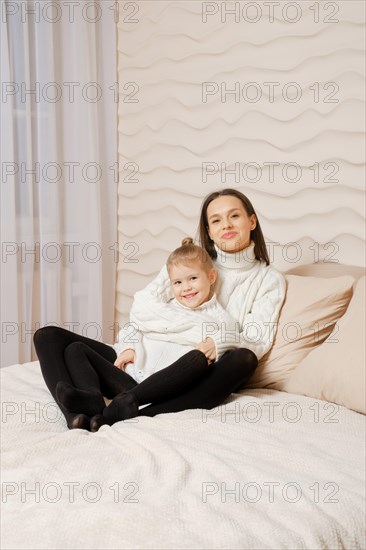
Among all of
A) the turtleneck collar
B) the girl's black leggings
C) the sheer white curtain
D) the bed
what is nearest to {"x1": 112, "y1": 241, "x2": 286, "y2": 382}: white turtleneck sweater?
the turtleneck collar

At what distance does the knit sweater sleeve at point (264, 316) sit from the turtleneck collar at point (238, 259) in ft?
0.25

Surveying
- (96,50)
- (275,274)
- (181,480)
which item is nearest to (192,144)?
(96,50)

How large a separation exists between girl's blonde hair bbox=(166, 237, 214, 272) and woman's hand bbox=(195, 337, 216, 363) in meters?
0.26

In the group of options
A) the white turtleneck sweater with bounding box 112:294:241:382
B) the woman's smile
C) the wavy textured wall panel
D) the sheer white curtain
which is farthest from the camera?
the sheer white curtain

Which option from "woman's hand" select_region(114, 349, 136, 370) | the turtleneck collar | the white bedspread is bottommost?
the white bedspread

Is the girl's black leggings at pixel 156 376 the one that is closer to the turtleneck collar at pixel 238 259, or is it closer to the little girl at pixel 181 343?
the little girl at pixel 181 343

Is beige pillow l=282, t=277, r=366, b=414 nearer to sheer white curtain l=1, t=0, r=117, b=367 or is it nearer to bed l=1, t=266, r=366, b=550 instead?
bed l=1, t=266, r=366, b=550

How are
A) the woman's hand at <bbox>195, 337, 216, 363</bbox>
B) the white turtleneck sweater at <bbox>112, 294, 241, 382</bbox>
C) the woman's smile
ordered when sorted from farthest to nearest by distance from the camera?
the woman's smile
the white turtleneck sweater at <bbox>112, 294, 241, 382</bbox>
the woman's hand at <bbox>195, 337, 216, 363</bbox>

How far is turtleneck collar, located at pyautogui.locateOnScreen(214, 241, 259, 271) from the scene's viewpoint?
7.97 ft

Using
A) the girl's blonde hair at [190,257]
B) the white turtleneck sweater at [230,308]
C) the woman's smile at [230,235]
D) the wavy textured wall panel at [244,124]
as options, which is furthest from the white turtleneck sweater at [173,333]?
the wavy textured wall panel at [244,124]

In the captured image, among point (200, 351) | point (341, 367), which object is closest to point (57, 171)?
point (200, 351)

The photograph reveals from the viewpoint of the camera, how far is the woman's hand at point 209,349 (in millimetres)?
2143

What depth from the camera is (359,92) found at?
2561 mm

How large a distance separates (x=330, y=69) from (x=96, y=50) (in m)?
1.35
